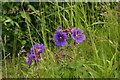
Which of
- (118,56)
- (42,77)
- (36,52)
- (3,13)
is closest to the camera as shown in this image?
(36,52)

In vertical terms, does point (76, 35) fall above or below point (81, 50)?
above

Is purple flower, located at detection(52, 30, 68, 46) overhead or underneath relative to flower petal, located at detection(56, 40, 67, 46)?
overhead

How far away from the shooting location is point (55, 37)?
1.28 metres

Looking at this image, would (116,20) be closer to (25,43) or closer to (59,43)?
(59,43)

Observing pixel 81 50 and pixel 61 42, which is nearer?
pixel 61 42

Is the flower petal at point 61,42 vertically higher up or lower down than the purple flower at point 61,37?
lower down

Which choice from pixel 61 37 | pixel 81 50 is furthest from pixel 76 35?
pixel 81 50

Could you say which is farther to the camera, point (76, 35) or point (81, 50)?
point (81, 50)

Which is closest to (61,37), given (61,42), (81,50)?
(61,42)

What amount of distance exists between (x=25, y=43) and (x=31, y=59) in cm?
191

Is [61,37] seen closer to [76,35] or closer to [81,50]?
[76,35]

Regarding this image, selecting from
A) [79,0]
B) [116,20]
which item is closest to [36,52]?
[79,0]

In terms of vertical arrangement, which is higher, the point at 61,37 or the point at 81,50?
the point at 61,37

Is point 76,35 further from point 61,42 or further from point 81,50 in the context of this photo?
point 81,50
